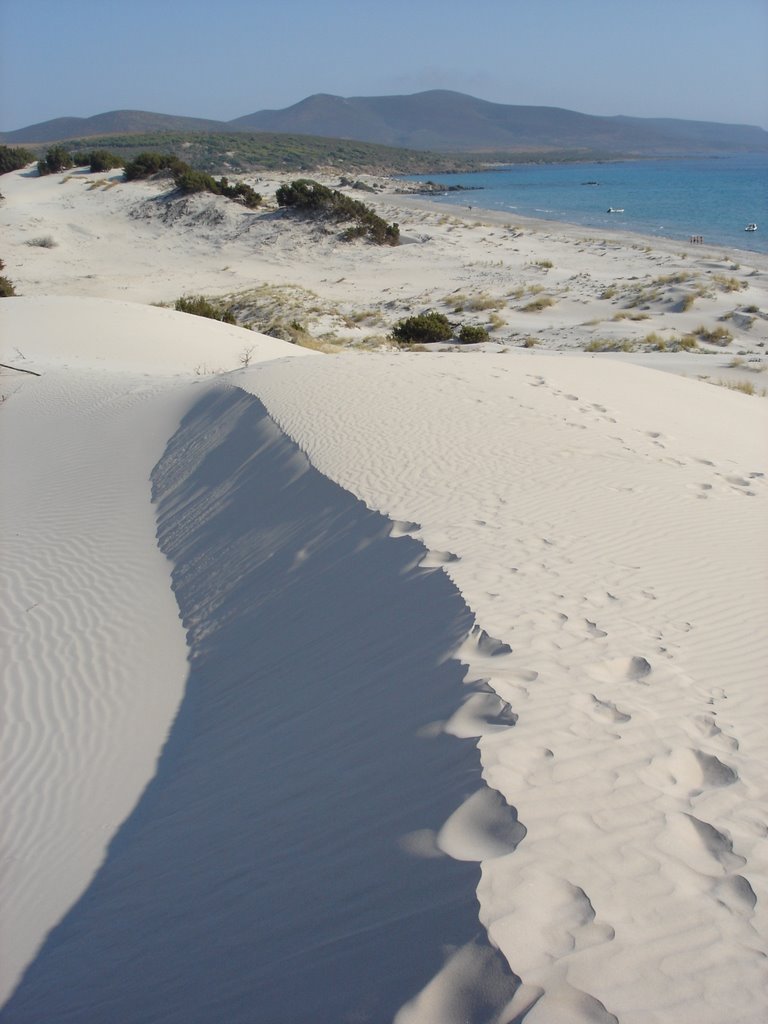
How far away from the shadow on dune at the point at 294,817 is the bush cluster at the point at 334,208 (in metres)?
28.7

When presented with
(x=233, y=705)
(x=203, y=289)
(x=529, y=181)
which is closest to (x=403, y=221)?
(x=203, y=289)

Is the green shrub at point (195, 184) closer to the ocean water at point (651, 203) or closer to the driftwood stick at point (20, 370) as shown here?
the ocean water at point (651, 203)

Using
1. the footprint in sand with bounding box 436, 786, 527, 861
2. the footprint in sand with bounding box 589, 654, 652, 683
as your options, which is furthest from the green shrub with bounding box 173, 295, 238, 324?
the footprint in sand with bounding box 436, 786, 527, 861

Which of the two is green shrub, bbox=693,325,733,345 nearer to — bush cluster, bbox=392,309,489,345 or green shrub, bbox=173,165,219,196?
bush cluster, bbox=392,309,489,345

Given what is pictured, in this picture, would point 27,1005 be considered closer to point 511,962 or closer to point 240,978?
point 240,978

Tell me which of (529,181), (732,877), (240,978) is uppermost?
(529,181)

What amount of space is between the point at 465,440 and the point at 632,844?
16.3 ft

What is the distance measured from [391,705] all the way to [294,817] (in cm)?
69

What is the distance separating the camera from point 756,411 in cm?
1012

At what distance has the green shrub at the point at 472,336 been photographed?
1758 cm

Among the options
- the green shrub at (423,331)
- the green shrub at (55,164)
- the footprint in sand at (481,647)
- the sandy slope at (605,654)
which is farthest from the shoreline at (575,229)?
the footprint in sand at (481,647)

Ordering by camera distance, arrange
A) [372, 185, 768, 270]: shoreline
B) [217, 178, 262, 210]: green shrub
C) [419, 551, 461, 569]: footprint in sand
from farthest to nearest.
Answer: [217, 178, 262, 210]: green shrub → [372, 185, 768, 270]: shoreline → [419, 551, 461, 569]: footprint in sand

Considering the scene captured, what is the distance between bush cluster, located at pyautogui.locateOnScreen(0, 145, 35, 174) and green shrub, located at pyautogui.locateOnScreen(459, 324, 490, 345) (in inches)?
1566

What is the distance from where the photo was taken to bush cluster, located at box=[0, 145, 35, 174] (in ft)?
152
